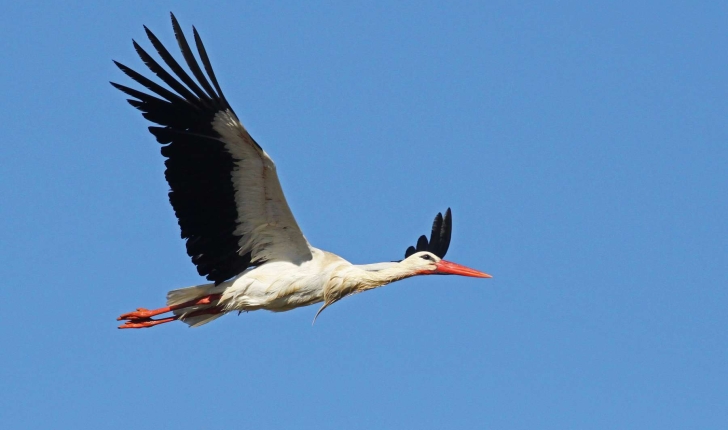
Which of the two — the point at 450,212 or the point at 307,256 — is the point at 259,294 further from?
the point at 450,212

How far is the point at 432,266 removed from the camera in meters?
14.7

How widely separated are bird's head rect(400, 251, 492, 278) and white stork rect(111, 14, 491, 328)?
11mm

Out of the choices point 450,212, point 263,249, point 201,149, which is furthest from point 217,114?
point 450,212

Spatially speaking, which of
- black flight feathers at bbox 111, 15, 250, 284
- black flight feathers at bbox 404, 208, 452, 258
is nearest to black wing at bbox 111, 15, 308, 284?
black flight feathers at bbox 111, 15, 250, 284

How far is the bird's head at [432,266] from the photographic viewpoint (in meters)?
14.6

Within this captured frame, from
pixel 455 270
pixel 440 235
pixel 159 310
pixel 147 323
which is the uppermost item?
pixel 440 235

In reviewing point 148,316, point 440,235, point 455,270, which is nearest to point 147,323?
point 148,316

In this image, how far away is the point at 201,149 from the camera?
1338 centimetres

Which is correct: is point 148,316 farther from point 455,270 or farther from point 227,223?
point 455,270

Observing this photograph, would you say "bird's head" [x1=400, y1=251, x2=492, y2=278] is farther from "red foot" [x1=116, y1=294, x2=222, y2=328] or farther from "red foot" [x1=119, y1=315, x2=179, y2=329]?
"red foot" [x1=119, y1=315, x2=179, y2=329]

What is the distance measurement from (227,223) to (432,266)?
2295 millimetres

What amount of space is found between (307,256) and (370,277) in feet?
2.29

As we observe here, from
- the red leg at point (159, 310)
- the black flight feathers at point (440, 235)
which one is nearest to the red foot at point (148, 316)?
the red leg at point (159, 310)

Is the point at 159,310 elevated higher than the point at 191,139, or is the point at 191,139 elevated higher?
the point at 191,139
